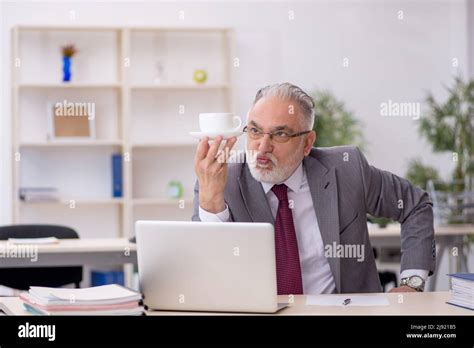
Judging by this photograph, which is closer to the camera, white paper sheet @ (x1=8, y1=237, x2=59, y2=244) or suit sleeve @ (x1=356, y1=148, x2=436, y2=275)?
suit sleeve @ (x1=356, y1=148, x2=436, y2=275)

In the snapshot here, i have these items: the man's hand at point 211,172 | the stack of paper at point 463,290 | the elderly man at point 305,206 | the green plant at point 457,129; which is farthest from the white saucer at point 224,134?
the green plant at point 457,129

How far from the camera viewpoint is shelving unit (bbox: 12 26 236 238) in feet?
20.2

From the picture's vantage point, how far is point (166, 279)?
212 centimetres

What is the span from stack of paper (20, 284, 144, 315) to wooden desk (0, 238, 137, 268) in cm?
198

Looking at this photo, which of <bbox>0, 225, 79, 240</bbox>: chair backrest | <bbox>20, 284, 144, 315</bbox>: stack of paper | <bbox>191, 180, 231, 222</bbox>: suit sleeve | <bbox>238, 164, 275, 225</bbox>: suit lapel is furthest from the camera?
<bbox>0, 225, 79, 240</bbox>: chair backrest

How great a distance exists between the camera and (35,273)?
4285 mm

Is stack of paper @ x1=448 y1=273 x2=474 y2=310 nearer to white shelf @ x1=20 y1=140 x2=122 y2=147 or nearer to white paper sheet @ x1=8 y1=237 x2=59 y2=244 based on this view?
white paper sheet @ x1=8 y1=237 x2=59 y2=244

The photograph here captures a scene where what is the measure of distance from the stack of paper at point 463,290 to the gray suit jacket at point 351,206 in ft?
1.47

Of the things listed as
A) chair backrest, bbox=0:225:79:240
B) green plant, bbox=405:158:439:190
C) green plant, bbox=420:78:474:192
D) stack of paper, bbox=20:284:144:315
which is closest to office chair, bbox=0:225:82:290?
chair backrest, bbox=0:225:79:240

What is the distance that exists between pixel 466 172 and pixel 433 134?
16.1 inches

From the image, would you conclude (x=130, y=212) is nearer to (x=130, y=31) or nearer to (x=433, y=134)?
(x=130, y=31)

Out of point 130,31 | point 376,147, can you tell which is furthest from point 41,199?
point 376,147

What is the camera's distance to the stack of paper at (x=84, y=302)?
194 centimetres
